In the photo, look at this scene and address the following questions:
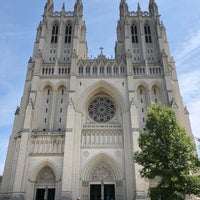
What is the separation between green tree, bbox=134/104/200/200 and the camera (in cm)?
1350

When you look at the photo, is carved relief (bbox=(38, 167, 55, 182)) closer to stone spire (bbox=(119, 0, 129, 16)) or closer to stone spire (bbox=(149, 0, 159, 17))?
stone spire (bbox=(119, 0, 129, 16))

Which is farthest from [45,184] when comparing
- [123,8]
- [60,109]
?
[123,8]

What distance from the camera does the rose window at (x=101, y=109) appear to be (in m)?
30.6

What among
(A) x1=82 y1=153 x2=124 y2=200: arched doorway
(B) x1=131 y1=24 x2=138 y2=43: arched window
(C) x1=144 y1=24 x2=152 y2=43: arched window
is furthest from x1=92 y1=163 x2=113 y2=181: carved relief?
(C) x1=144 y1=24 x2=152 y2=43: arched window

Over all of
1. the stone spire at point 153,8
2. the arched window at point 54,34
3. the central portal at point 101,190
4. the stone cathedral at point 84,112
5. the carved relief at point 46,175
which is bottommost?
the central portal at point 101,190

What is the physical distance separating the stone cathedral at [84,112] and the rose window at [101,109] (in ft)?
0.51

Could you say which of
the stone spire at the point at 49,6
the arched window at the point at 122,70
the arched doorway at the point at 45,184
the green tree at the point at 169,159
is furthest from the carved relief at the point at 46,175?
the stone spire at the point at 49,6

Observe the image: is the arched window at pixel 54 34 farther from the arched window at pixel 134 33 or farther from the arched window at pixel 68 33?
the arched window at pixel 134 33

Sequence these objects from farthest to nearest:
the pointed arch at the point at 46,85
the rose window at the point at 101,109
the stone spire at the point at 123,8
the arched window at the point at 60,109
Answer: the stone spire at the point at 123,8, the pointed arch at the point at 46,85, the rose window at the point at 101,109, the arched window at the point at 60,109

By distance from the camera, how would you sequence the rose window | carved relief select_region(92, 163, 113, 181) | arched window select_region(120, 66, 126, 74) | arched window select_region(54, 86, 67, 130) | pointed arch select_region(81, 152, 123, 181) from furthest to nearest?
arched window select_region(120, 66, 126, 74) → the rose window → arched window select_region(54, 86, 67, 130) → carved relief select_region(92, 163, 113, 181) → pointed arch select_region(81, 152, 123, 181)

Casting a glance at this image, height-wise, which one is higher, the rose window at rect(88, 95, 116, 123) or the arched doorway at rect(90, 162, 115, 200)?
the rose window at rect(88, 95, 116, 123)

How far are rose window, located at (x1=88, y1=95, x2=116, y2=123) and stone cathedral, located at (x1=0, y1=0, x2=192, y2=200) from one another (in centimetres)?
16

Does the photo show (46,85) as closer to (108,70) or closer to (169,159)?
(108,70)

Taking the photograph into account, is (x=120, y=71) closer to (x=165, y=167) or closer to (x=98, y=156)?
(x=98, y=156)
